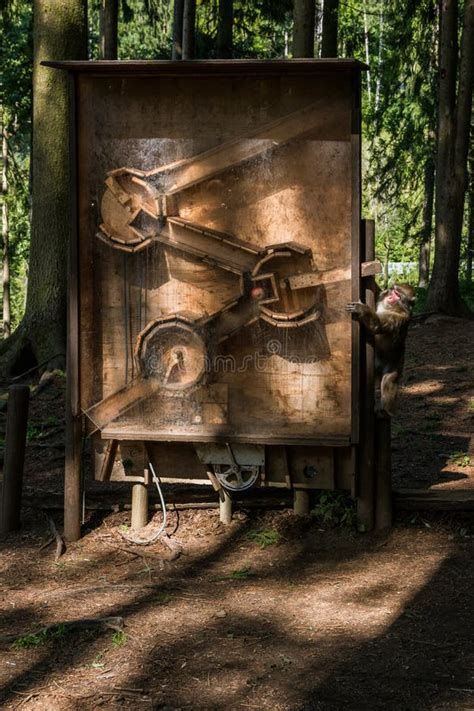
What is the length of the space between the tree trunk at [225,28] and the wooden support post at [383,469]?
1516 centimetres

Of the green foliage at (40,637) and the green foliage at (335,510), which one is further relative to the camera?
the green foliage at (335,510)

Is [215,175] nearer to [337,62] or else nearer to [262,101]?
[262,101]

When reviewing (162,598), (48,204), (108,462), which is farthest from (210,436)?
(48,204)

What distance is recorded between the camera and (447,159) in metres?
16.9

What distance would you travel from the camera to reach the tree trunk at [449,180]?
16797 millimetres

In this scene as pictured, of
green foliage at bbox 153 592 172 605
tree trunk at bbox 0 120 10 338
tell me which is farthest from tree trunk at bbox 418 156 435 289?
green foliage at bbox 153 592 172 605

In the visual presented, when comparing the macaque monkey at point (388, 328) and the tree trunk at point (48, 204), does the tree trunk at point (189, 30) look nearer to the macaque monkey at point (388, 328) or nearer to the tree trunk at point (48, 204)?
the tree trunk at point (48, 204)

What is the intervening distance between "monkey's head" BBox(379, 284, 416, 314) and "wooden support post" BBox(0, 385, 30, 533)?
9.93ft

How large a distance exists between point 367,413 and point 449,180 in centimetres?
1060

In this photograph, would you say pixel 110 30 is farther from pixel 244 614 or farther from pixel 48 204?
pixel 244 614

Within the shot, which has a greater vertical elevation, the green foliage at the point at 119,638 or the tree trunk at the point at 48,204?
the tree trunk at the point at 48,204

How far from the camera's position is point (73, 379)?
24.4 feet

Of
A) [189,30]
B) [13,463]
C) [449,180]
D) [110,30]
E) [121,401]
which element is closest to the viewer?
[121,401]

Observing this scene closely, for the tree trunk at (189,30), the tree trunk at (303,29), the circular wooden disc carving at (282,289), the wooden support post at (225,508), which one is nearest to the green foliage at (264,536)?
the wooden support post at (225,508)
